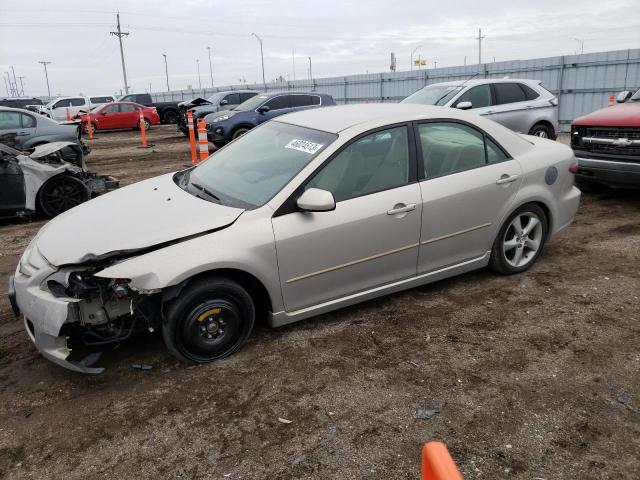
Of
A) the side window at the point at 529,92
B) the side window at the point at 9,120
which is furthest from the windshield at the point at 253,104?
the side window at the point at 529,92

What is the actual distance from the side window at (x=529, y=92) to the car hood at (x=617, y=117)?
2.93 m

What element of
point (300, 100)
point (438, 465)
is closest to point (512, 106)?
point (300, 100)

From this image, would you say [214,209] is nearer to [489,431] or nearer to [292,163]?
[292,163]

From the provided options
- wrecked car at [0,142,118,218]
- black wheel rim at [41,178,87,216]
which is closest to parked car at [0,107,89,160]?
wrecked car at [0,142,118,218]

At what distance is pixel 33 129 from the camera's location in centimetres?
1106

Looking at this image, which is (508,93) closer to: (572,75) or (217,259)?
(217,259)

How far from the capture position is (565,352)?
361cm

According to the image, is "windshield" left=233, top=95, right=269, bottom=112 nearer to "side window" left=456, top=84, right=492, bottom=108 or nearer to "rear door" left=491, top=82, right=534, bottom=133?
"side window" left=456, top=84, right=492, bottom=108

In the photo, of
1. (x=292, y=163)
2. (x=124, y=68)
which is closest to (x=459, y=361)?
(x=292, y=163)

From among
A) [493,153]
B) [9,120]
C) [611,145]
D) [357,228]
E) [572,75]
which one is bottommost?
[357,228]

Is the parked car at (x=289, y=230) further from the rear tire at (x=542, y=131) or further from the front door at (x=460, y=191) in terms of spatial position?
the rear tire at (x=542, y=131)

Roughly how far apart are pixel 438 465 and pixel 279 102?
14.7 metres

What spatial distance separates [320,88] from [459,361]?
27.6m

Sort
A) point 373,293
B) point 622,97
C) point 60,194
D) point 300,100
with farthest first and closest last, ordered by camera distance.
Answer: point 300,100, point 622,97, point 60,194, point 373,293
